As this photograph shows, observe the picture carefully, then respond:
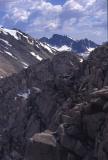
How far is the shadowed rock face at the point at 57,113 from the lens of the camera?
38.3 metres

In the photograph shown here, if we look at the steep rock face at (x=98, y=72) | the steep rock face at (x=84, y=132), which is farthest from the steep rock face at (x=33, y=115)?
the steep rock face at (x=84, y=132)

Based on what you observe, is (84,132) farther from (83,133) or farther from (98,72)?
(98,72)

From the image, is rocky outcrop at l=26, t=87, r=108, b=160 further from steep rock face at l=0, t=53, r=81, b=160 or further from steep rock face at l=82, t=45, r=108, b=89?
steep rock face at l=0, t=53, r=81, b=160

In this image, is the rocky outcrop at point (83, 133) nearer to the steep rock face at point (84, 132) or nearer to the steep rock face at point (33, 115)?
the steep rock face at point (84, 132)

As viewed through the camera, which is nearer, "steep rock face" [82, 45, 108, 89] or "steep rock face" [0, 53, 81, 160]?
"steep rock face" [82, 45, 108, 89]

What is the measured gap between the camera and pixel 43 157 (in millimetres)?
40031

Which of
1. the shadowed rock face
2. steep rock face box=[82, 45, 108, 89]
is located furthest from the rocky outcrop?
steep rock face box=[82, 45, 108, 89]

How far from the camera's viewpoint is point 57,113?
2404 inches

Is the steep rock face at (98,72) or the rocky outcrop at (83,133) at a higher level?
the steep rock face at (98,72)

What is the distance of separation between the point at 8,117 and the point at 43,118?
22.9 m

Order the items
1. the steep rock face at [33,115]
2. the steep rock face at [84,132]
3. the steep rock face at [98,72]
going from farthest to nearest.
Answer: the steep rock face at [33,115] < the steep rock face at [98,72] < the steep rock face at [84,132]

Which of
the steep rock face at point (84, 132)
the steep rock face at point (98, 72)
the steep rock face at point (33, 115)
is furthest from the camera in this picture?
the steep rock face at point (33, 115)

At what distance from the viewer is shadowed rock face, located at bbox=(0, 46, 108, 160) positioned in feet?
126

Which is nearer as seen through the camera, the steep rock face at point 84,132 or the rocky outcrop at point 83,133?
the steep rock face at point 84,132
